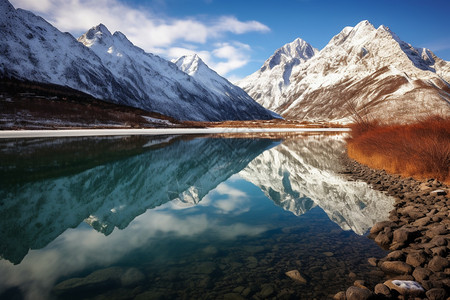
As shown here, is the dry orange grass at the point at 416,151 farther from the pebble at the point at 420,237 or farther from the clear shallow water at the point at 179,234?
the clear shallow water at the point at 179,234

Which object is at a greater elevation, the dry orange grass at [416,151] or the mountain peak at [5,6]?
the mountain peak at [5,6]

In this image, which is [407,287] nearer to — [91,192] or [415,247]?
[415,247]

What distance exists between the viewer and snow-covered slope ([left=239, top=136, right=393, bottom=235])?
35.7 ft

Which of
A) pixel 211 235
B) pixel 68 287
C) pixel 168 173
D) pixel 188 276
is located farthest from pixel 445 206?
pixel 168 173

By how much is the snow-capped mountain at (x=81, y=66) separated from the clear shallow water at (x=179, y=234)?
12592cm

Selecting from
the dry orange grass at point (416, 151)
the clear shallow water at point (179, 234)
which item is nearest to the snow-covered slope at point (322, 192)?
the clear shallow water at point (179, 234)

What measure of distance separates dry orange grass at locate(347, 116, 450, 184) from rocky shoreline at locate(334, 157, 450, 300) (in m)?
1.34

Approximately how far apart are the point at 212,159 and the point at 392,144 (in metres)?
14.4

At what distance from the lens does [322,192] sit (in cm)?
1478

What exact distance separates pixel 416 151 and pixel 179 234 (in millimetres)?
14074

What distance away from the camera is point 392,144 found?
1927cm

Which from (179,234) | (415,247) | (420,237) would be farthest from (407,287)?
(179,234)

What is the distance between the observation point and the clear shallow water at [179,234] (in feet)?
19.6

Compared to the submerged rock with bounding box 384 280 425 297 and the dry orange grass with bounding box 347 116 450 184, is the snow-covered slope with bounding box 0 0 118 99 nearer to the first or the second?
the dry orange grass with bounding box 347 116 450 184
